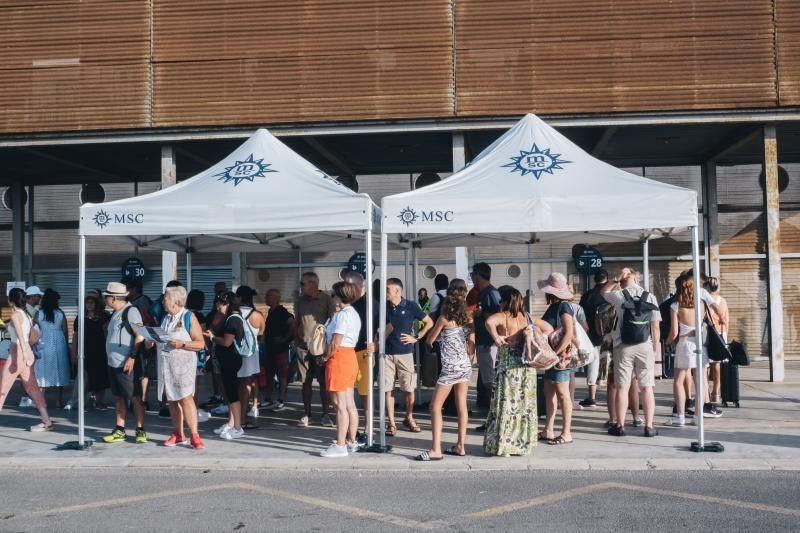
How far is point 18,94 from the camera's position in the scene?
1400cm

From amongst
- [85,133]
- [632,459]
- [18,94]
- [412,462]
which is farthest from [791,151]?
[18,94]

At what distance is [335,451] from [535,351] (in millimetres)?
2256

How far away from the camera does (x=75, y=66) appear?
1397cm

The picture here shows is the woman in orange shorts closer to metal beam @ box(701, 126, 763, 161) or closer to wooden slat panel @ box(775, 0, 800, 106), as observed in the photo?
wooden slat panel @ box(775, 0, 800, 106)

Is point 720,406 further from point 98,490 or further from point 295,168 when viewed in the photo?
point 98,490

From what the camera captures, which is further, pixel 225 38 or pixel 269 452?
pixel 225 38

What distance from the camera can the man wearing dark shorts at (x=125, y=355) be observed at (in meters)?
8.93

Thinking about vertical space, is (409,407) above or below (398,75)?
below

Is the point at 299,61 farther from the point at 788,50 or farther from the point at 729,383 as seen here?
the point at 729,383

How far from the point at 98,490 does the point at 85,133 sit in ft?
27.7

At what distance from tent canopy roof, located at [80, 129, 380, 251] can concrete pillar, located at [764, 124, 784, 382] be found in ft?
23.7

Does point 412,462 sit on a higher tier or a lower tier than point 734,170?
lower

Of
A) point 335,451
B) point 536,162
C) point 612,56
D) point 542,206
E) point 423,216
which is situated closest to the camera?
point 335,451

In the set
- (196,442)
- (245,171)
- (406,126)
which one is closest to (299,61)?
(406,126)
